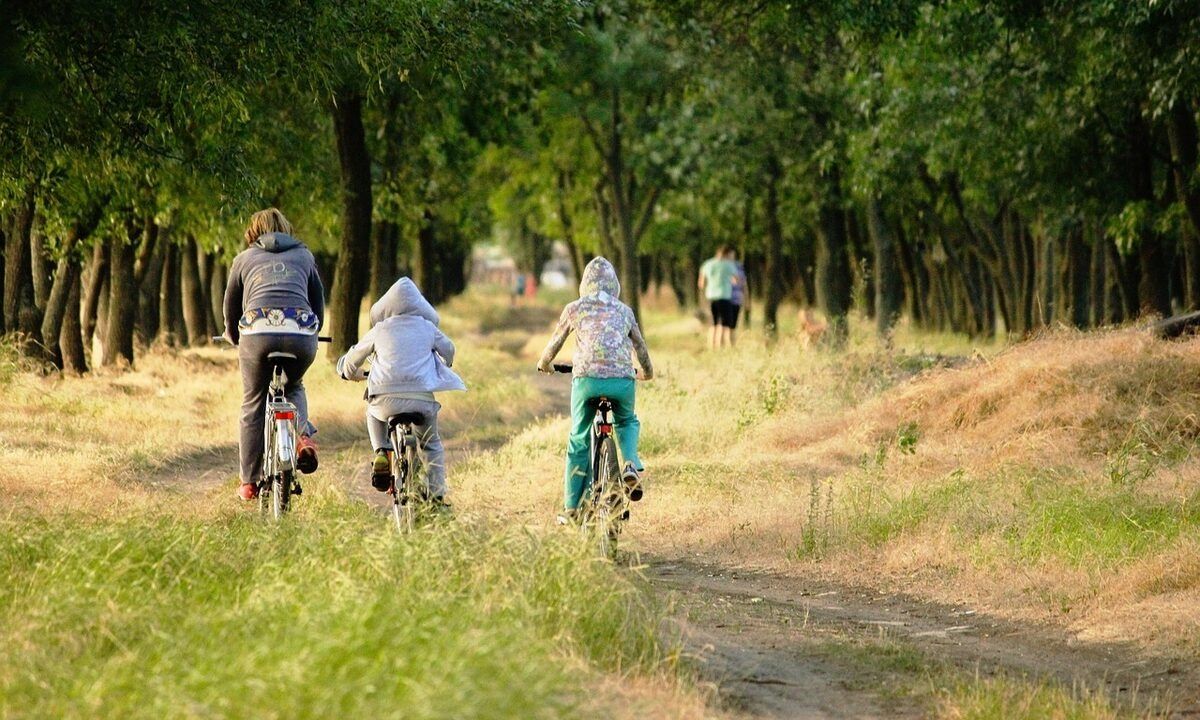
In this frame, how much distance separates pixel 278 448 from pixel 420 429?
928 mm

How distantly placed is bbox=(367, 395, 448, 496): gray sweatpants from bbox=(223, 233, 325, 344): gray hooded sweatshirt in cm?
77

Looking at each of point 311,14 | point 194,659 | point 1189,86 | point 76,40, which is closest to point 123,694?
point 194,659

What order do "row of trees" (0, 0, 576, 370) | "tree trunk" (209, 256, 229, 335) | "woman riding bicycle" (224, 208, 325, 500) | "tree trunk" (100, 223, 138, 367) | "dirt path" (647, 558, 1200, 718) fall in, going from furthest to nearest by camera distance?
"tree trunk" (209, 256, 229, 335) → "tree trunk" (100, 223, 138, 367) → "row of trees" (0, 0, 576, 370) → "woman riding bicycle" (224, 208, 325, 500) → "dirt path" (647, 558, 1200, 718)

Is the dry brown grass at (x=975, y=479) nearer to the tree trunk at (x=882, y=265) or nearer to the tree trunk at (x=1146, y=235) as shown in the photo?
the tree trunk at (x=1146, y=235)

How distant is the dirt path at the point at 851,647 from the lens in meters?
7.50

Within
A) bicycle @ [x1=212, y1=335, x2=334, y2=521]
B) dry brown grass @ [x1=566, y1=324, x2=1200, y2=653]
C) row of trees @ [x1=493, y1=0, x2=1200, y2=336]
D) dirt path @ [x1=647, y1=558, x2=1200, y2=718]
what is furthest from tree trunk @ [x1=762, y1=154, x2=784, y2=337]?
dirt path @ [x1=647, y1=558, x2=1200, y2=718]

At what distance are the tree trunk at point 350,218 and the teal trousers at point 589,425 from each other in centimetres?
1236

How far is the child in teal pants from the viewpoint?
10.6 meters

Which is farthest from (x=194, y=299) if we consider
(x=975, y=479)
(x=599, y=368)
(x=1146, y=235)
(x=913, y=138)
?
(x=599, y=368)

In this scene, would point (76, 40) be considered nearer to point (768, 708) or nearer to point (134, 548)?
point (134, 548)

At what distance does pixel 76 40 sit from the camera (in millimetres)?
10555

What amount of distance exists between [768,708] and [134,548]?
2958 mm

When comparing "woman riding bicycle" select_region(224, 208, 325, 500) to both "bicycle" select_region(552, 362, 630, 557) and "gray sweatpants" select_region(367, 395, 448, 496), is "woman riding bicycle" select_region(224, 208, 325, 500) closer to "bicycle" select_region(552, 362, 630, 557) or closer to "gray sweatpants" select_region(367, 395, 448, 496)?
"gray sweatpants" select_region(367, 395, 448, 496)

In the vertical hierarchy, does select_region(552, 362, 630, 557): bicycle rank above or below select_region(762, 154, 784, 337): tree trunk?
below
